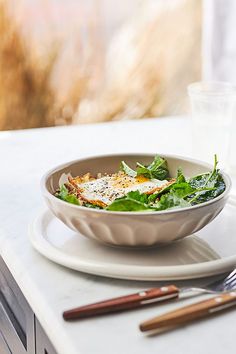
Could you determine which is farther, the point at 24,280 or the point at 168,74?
the point at 168,74

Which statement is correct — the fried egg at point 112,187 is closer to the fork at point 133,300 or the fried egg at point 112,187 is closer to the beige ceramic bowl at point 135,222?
the beige ceramic bowl at point 135,222

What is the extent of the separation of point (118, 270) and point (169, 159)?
30 cm

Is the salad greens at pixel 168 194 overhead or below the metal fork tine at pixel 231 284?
overhead

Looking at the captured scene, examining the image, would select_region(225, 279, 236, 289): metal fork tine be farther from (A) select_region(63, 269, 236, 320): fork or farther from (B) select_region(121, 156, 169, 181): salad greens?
(B) select_region(121, 156, 169, 181): salad greens

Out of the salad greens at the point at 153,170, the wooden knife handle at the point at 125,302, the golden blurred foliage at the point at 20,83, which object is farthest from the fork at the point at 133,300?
the golden blurred foliage at the point at 20,83

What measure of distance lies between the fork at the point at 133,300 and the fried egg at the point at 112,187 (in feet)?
0.60

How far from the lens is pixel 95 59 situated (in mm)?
2787

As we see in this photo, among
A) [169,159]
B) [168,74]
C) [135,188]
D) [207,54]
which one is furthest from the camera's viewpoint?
[168,74]

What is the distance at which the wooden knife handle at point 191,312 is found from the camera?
77 cm

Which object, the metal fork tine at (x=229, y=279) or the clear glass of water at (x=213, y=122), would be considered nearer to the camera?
the metal fork tine at (x=229, y=279)

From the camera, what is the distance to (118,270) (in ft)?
2.92

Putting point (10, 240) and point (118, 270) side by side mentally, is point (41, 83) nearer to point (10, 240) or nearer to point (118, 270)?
point (10, 240)

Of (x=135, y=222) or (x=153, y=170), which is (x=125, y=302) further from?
(x=153, y=170)

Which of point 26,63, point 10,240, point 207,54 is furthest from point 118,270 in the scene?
point 26,63
